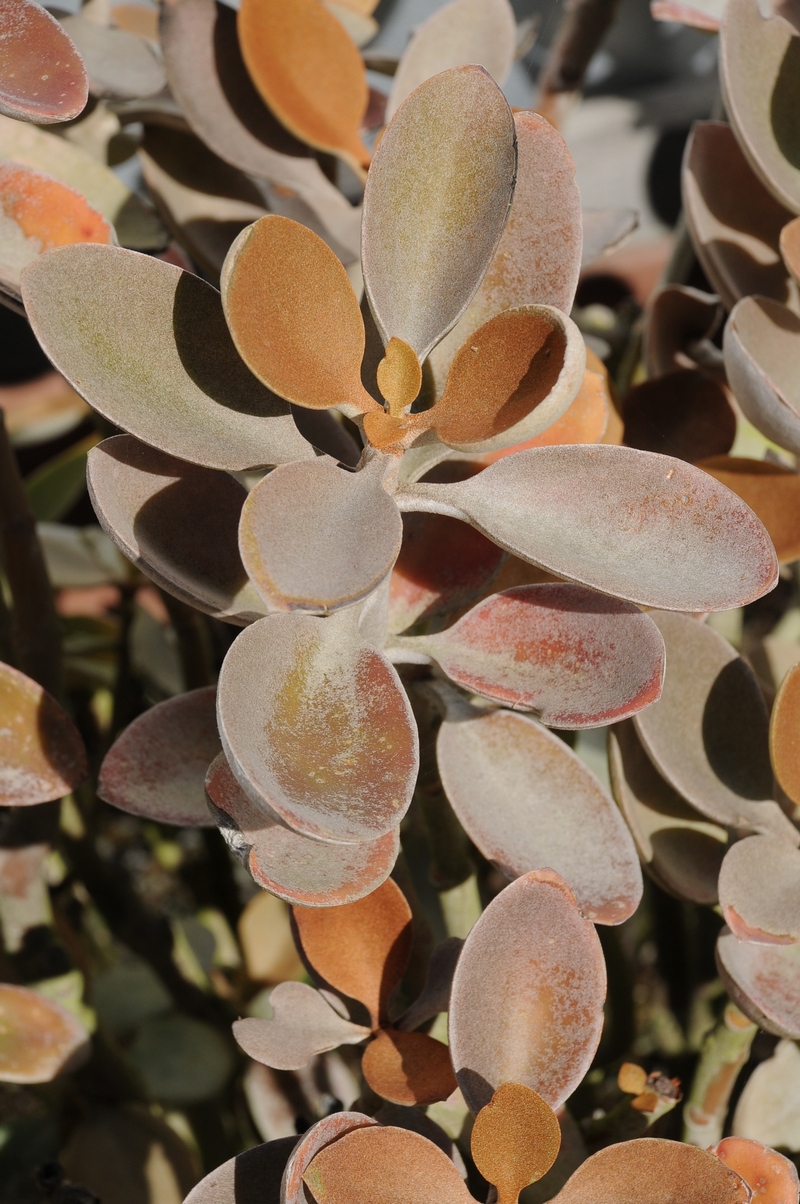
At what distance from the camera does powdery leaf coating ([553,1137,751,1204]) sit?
34 centimetres

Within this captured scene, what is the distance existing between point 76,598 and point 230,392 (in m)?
0.80

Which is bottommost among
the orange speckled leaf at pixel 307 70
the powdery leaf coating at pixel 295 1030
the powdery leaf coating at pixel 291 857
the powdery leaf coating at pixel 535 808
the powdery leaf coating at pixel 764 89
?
the powdery leaf coating at pixel 295 1030

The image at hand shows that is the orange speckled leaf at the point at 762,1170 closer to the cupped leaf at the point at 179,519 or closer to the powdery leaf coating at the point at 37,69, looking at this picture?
the cupped leaf at the point at 179,519

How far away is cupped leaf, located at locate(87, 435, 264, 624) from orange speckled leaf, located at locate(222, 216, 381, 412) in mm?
64

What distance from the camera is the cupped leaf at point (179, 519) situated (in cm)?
35

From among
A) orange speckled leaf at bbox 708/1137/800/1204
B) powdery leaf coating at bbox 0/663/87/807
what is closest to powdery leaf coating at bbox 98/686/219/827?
powdery leaf coating at bbox 0/663/87/807

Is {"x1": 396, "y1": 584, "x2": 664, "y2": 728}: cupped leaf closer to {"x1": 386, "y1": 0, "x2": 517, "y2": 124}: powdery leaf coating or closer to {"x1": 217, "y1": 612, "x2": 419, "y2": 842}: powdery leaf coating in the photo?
{"x1": 217, "y1": 612, "x2": 419, "y2": 842}: powdery leaf coating

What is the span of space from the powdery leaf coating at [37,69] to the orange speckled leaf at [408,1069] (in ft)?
1.10

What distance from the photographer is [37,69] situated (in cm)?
38

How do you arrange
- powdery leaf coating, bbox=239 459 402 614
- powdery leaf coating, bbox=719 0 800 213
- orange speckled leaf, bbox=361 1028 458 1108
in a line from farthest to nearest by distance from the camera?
powdery leaf coating, bbox=719 0 800 213 < orange speckled leaf, bbox=361 1028 458 1108 < powdery leaf coating, bbox=239 459 402 614

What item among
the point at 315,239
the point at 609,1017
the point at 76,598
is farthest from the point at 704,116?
the point at 315,239

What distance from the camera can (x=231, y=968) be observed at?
0.81 m

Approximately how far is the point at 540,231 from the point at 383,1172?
1.03ft

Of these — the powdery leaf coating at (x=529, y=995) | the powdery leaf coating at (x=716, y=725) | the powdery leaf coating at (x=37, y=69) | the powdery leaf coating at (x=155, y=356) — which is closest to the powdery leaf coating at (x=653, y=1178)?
the powdery leaf coating at (x=529, y=995)
